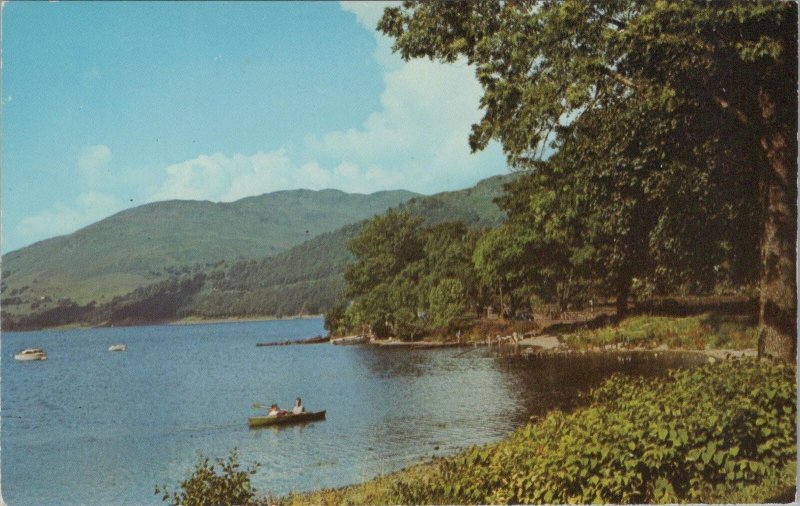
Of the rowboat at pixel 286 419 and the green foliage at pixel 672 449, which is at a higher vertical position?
the green foliage at pixel 672 449

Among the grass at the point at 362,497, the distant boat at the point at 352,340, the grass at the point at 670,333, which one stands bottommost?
the distant boat at the point at 352,340

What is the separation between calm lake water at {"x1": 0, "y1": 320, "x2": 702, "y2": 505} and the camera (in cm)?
2761

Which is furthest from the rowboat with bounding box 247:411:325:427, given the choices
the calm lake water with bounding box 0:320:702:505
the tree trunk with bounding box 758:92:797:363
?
the tree trunk with bounding box 758:92:797:363

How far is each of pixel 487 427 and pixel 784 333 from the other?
1746 cm

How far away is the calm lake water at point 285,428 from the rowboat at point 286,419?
2.31ft

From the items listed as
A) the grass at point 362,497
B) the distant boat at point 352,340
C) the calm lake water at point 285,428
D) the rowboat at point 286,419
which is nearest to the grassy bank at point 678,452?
the grass at point 362,497

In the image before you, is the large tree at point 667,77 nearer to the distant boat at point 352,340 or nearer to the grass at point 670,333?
the grass at point 670,333

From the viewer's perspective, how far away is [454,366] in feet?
186

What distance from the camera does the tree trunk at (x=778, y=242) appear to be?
14492 mm

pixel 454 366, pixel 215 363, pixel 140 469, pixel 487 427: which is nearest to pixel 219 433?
pixel 140 469

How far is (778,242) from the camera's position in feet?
49.3

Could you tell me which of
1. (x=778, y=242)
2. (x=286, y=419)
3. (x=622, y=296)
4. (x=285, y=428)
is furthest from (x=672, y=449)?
(x=622, y=296)

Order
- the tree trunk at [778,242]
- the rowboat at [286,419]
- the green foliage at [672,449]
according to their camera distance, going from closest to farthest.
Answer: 1. the green foliage at [672,449]
2. the tree trunk at [778,242]
3. the rowboat at [286,419]

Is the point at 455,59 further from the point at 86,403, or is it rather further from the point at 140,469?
the point at 86,403
